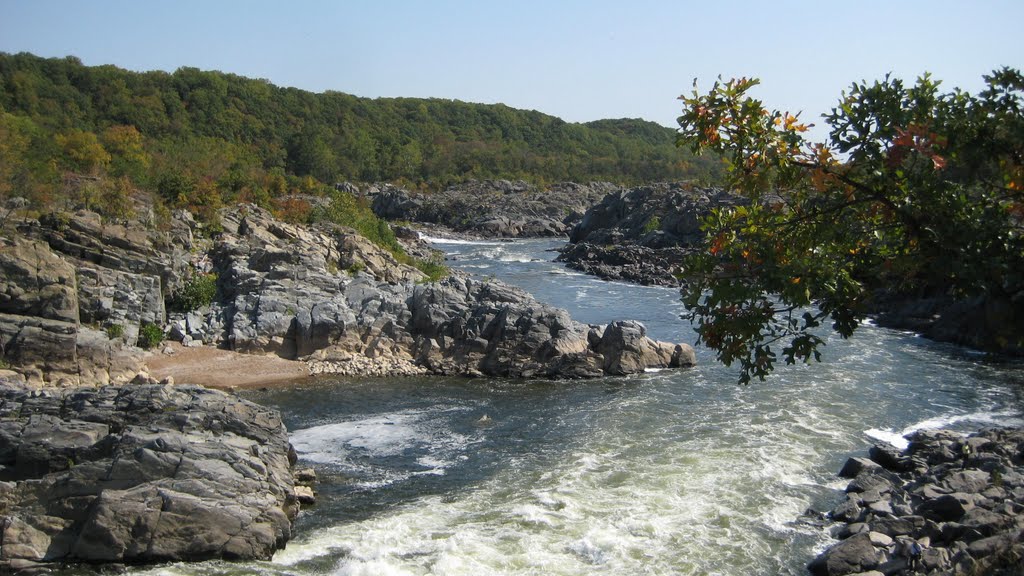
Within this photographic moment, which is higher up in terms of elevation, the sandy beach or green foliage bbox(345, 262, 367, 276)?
green foliage bbox(345, 262, 367, 276)

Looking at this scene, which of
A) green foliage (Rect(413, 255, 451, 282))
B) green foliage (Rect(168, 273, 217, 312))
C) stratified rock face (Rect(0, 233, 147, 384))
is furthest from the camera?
green foliage (Rect(413, 255, 451, 282))

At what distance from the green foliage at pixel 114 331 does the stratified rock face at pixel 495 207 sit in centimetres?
5457

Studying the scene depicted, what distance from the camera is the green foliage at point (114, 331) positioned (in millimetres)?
25328

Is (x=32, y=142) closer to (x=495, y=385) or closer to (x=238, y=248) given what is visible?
(x=238, y=248)

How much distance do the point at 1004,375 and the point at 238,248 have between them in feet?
94.7

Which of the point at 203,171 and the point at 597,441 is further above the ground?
the point at 203,171

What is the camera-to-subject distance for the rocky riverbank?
A: 471 inches

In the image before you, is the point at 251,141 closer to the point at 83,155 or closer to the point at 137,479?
the point at 83,155

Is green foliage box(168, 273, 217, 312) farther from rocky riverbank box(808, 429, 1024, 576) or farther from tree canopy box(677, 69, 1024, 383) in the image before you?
tree canopy box(677, 69, 1024, 383)

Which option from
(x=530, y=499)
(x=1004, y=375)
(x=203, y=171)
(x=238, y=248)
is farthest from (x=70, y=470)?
(x=203, y=171)

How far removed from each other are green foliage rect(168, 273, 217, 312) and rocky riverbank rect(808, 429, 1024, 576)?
73.4ft

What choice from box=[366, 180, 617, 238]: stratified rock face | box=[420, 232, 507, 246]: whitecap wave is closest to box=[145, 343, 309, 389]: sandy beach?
box=[420, 232, 507, 246]: whitecap wave

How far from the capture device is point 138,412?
15961mm

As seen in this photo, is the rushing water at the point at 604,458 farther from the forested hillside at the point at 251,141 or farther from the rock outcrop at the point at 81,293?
the forested hillside at the point at 251,141
